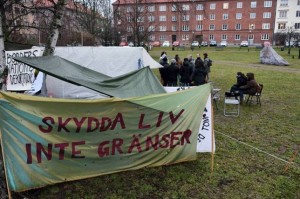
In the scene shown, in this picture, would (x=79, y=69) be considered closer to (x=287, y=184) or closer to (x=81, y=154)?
(x=81, y=154)

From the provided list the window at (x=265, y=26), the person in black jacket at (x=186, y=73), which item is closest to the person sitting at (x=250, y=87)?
the person in black jacket at (x=186, y=73)

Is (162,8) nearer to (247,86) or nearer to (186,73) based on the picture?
(186,73)

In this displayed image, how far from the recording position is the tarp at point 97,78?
18.2 feet

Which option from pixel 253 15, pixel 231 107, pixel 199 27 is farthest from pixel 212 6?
pixel 231 107

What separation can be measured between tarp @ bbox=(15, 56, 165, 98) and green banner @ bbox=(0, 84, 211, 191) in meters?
0.85

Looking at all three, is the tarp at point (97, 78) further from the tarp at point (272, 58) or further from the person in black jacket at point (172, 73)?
the tarp at point (272, 58)

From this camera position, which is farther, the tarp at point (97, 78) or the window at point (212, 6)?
the window at point (212, 6)

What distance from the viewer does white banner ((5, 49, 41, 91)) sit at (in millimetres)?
11023

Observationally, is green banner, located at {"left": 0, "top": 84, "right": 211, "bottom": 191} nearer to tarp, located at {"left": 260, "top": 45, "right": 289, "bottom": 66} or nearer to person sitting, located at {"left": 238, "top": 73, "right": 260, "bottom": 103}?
person sitting, located at {"left": 238, "top": 73, "right": 260, "bottom": 103}

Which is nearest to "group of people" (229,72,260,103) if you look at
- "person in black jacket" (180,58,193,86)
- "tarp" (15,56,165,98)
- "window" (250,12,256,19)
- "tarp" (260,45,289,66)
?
"person in black jacket" (180,58,193,86)

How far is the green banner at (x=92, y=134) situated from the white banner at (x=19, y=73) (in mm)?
7190

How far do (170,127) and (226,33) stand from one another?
230 ft

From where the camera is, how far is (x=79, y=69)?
666 centimetres

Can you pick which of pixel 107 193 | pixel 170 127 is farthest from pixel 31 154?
pixel 170 127
